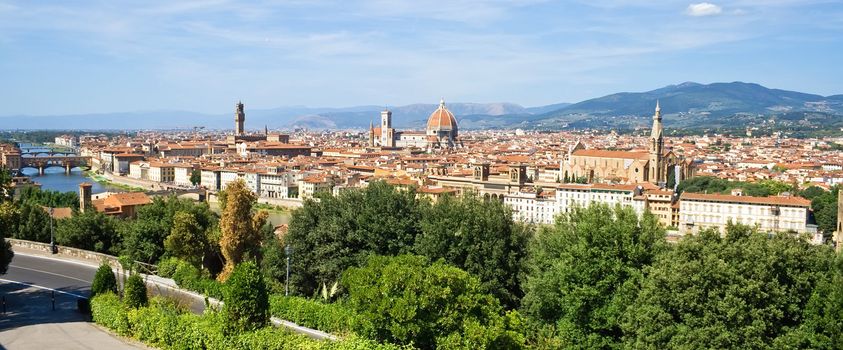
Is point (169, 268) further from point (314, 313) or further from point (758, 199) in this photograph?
point (758, 199)

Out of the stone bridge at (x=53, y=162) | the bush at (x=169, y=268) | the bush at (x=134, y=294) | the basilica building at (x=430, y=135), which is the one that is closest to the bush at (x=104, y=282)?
the bush at (x=134, y=294)

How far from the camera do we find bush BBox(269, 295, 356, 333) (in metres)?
9.37

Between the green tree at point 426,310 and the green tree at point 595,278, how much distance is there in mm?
1765

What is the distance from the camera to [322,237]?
503 inches

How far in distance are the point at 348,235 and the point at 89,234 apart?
22.8 ft

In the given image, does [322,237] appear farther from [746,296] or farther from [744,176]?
[744,176]

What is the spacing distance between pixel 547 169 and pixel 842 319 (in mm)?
51482

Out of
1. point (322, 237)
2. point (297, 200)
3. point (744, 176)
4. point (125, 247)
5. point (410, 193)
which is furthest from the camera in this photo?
point (744, 176)

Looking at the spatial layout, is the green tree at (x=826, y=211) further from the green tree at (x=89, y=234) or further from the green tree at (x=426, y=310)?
the green tree at (x=426, y=310)

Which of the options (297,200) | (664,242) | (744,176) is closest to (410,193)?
(664,242)

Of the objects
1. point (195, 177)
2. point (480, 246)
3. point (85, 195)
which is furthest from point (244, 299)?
point (195, 177)

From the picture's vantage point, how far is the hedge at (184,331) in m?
7.86

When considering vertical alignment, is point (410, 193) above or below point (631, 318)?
above

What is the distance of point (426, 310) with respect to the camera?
7.74 metres
